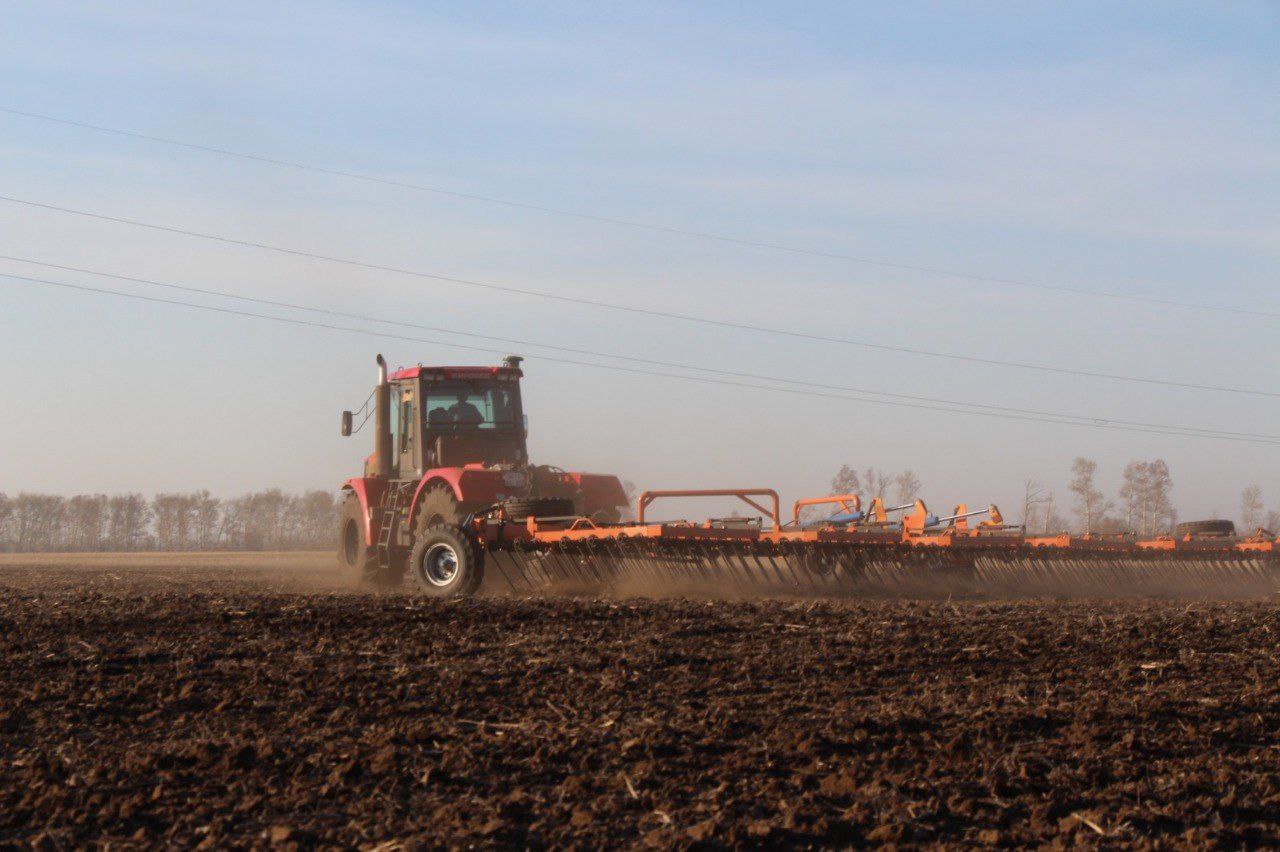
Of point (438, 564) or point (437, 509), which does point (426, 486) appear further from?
point (438, 564)

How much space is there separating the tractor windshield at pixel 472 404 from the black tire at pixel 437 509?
89cm

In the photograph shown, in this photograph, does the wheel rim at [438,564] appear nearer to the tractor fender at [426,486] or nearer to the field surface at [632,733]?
the tractor fender at [426,486]

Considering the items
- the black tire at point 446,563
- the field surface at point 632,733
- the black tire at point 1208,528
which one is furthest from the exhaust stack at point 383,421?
the black tire at point 1208,528

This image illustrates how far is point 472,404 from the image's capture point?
14.6m

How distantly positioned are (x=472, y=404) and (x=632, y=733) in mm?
9623

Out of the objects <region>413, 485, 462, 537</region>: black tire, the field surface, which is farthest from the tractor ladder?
the field surface

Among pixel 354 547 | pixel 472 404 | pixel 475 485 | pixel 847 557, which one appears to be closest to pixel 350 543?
pixel 354 547

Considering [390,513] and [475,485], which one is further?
[390,513]

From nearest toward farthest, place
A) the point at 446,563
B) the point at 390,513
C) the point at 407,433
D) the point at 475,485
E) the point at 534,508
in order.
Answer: the point at 534,508 < the point at 446,563 < the point at 475,485 < the point at 407,433 < the point at 390,513

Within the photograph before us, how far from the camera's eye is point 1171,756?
16.6 feet

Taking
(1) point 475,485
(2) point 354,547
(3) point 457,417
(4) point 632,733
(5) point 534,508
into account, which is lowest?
(4) point 632,733

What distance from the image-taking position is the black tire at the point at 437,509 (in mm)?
13398

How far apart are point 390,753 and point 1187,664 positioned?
4.95 m

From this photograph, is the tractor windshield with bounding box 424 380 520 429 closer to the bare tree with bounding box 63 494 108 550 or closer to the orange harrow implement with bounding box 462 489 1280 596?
the orange harrow implement with bounding box 462 489 1280 596
